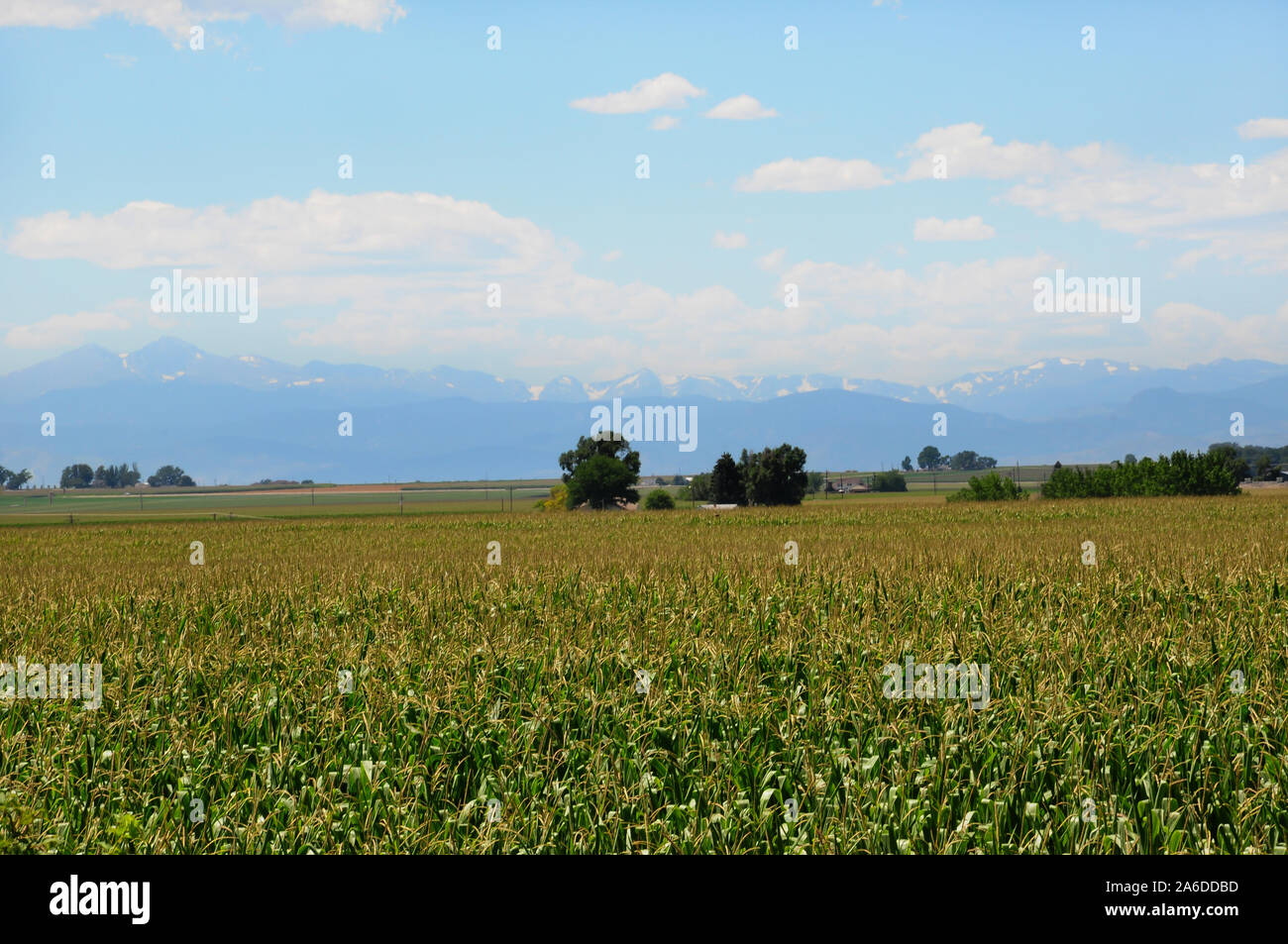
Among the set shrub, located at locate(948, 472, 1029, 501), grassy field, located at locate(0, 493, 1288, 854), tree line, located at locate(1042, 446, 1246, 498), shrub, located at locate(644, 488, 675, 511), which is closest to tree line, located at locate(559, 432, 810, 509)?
shrub, located at locate(644, 488, 675, 511)

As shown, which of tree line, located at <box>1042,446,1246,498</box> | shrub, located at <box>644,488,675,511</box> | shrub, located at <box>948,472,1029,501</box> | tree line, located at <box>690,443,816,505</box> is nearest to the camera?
tree line, located at <box>1042,446,1246,498</box>

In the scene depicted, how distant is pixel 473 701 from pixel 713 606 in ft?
21.7

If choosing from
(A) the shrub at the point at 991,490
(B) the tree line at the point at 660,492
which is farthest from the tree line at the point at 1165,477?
(B) the tree line at the point at 660,492

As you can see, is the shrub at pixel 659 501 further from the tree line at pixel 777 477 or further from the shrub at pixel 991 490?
the shrub at pixel 991 490

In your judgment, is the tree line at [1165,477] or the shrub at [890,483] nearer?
the tree line at [1165,477]

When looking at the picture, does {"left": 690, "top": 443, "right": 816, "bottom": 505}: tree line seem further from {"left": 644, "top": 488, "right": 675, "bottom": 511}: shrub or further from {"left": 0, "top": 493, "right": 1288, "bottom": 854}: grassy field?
{"left": 0, "top": 493, "right": 1288, "bottom": 854}: grassy field

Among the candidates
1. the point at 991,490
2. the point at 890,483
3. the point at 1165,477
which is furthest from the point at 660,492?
the point at 890,483

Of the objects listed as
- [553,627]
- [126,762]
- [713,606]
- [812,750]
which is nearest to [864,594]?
[713,606]

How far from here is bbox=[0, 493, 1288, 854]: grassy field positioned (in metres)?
6.54

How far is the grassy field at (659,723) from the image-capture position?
6543 millimetres

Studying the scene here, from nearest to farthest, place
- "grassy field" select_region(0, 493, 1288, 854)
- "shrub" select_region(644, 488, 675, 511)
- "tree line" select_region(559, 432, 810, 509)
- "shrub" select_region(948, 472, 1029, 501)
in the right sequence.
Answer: "grassy field" select_region(0, 493, 1288, 854), "shrub" select_region(948, 472, 1029, 501), "tree line" select_region(559, 432, 810, 509), "shrub" select_region(644, 488, 675, 511)
